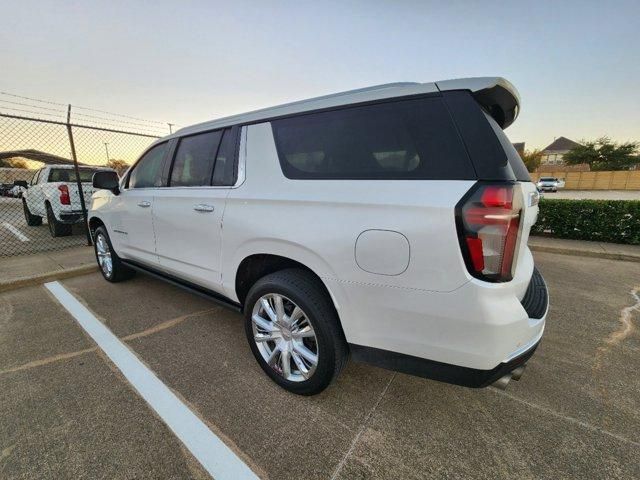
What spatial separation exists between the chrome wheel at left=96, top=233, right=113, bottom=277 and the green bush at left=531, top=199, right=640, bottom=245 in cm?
848

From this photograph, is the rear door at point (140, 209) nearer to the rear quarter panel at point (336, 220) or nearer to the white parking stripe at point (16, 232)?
the rear quarter panel at point (336, 220)

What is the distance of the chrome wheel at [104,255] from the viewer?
4293 millimetres

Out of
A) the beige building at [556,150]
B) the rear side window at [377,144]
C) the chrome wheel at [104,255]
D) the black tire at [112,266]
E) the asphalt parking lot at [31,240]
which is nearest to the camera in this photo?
the rear side window at [377,144]

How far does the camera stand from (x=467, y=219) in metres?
1.42

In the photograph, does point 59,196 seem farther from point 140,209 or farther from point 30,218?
point 140,209

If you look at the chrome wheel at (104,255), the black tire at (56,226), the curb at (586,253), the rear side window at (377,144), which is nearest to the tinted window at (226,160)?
the rear side window at (377,144)

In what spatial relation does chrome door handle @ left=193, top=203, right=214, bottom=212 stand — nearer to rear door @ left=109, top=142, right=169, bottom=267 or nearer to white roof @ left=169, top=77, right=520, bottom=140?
white roof @ left=169, top=77, right=520, bottom=140

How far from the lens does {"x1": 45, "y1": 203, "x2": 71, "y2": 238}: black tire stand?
24.0ft

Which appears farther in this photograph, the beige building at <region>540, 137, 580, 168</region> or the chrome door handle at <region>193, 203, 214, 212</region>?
the beige building at <region>540, 137, 580, 168</region>

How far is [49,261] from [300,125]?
558 cm

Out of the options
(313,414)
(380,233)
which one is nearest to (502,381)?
(380,233)

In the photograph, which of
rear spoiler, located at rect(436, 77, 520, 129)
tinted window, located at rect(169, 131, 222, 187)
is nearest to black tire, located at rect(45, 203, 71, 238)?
tinted window, located at rect(169, 131, 222, 187)

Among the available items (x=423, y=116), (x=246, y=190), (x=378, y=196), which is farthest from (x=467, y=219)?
(x=246, y=190)

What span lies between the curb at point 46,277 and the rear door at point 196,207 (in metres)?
2.61
